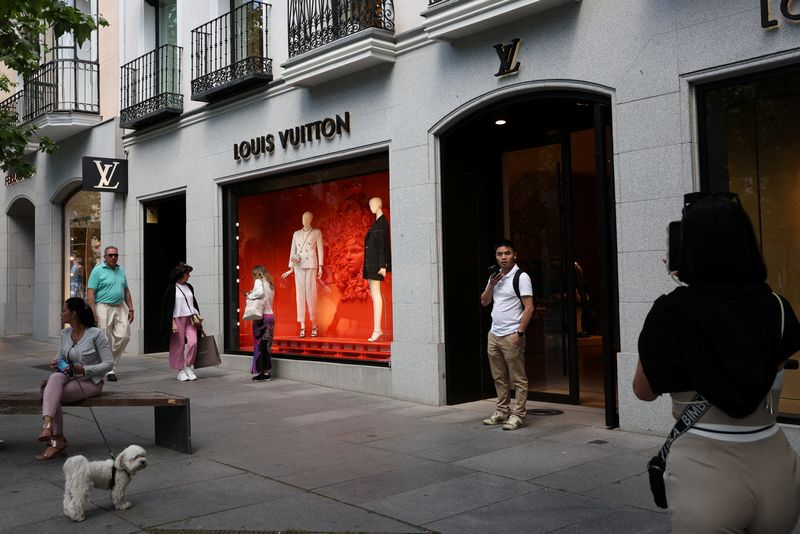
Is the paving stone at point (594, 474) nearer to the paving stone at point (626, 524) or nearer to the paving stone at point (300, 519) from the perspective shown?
the paving stone at point (626, 524)

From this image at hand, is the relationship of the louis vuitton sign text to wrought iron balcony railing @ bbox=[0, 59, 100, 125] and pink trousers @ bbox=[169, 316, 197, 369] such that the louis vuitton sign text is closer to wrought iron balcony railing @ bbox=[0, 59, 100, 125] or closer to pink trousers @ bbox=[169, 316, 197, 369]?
pink trousers @ bbox=[169, 316, 197, 369]

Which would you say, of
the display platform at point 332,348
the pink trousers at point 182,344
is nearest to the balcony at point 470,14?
the display platform at point 332,348

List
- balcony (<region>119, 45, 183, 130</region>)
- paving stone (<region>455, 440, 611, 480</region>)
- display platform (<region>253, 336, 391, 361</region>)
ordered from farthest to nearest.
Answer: balcony (<region>119, 45, 183, 130</region>) → display platform (<region>253, 336, 391, 361</region>) → paving stone (<region>455, 440, 611, 480</region>)

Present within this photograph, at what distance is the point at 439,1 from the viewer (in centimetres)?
905

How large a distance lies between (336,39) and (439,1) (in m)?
1.94

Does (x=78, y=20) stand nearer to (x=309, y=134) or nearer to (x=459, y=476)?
(x=309, y=134)

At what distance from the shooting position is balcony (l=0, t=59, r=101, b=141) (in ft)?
55.6

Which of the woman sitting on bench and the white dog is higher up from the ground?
the woman sitting on bench

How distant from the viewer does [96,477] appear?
504cm

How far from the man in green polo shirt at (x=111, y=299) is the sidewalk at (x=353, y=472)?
297 cm

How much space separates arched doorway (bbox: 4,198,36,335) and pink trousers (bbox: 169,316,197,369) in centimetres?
1231

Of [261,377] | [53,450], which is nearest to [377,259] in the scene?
[261,377]

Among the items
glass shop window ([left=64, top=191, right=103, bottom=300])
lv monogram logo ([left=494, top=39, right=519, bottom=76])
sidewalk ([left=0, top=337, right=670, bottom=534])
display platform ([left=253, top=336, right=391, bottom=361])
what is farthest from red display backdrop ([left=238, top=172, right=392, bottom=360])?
glass shop window ([left=64, top=191, right=103, bottom=300])

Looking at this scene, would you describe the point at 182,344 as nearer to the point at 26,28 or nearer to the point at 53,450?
the point at 26,28
